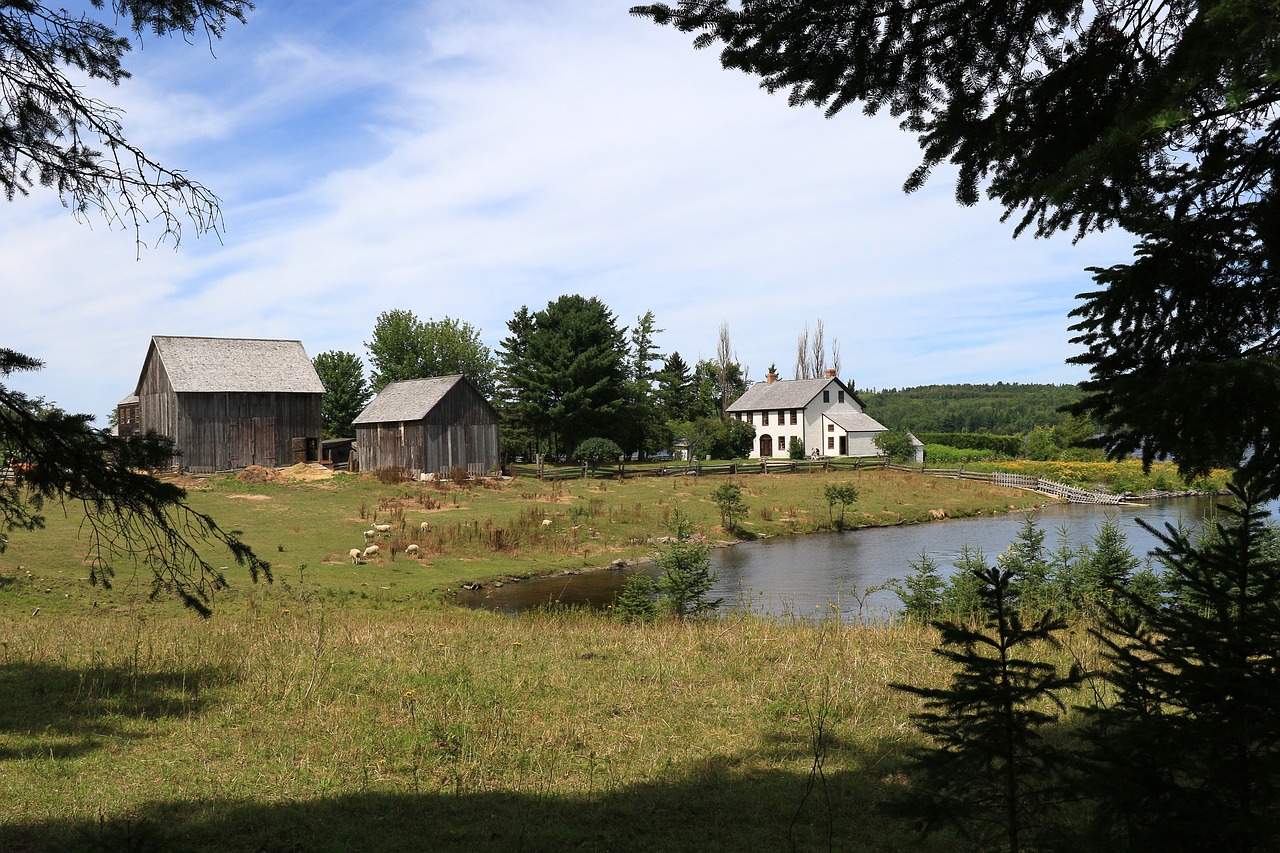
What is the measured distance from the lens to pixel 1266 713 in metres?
3.50

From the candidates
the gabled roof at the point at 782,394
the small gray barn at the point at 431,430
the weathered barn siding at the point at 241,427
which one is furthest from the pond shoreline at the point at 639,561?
the gabled roof at the point at 782,394

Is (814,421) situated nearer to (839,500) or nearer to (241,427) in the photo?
(839,500)

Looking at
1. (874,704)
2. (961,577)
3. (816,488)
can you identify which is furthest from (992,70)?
(816,488)

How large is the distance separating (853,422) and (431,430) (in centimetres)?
3980

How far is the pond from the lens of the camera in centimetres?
1934

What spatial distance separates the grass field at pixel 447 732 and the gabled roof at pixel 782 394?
59.4 m

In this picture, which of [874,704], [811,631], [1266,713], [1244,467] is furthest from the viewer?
[811,631]

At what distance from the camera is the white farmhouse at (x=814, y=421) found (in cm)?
7188

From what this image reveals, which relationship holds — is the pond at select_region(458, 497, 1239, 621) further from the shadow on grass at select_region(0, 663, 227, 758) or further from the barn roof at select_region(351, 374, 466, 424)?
the barn roof at select_region(351, 374, 466, 424)

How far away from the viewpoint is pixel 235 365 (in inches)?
1781

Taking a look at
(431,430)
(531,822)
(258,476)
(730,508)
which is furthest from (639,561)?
(531,822)

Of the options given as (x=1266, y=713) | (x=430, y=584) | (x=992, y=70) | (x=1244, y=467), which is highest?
(x=992, y=70)

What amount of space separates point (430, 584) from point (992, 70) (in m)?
19.0

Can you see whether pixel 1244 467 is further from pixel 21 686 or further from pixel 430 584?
pixel 430 584
